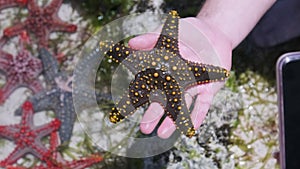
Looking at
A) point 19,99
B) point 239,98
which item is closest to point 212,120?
point 239,98

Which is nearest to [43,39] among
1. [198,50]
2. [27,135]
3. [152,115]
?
[27,135]

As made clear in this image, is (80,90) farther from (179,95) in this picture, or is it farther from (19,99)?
(179,95)

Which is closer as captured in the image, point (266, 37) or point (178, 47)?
point (178, 47)

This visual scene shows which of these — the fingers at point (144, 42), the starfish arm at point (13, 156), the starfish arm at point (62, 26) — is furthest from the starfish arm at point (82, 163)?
the fingers at point (144, 42)

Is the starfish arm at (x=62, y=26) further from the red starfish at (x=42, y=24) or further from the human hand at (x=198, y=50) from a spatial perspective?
the human hand at (x=198, y=50)

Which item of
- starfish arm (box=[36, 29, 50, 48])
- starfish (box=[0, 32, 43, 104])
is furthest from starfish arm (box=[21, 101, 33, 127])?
starfish arm (box=[36, 29, 50, 48])

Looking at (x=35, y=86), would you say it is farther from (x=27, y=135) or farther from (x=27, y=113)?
(x=27, y=135)
